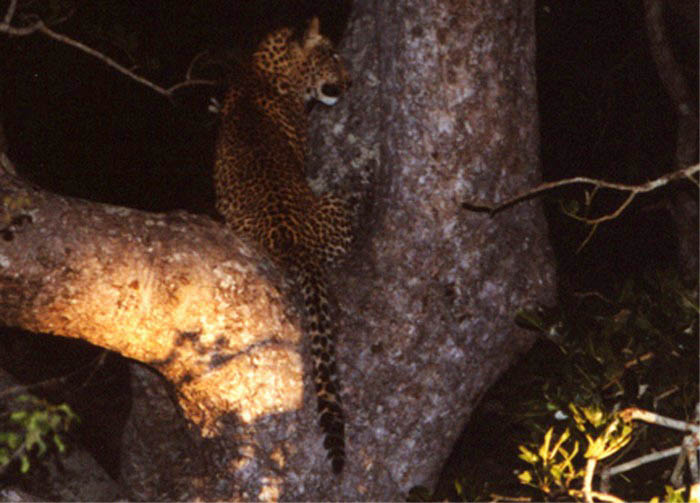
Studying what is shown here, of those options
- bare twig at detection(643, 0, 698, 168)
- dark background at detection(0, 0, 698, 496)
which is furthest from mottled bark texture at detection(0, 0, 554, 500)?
dark background at detection(0, 0, 698, 496)

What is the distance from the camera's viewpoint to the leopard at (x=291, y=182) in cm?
423

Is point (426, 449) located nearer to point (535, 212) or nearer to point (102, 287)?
point (535, 212)

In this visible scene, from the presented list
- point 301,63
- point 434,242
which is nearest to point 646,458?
point 434,242

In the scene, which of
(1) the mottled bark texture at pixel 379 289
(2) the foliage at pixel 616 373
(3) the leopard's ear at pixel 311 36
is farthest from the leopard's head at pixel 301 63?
(2) the foliage at pixel 616 373

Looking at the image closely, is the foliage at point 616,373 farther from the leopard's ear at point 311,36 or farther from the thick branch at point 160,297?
the leopard's ear at point 311,36

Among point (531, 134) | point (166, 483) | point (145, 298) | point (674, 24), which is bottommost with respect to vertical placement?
point (166, 483)

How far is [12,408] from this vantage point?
15.3ft

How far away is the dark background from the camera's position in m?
6.76

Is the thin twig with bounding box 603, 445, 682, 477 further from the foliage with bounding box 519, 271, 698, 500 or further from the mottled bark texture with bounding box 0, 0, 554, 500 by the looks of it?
the mottled bark texture with bounding box 0, 0, 554, 500

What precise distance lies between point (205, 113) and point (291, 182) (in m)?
2.58

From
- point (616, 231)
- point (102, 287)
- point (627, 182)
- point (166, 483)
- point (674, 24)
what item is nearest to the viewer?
point (102, 287)

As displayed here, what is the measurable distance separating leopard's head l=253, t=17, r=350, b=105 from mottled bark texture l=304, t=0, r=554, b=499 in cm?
122

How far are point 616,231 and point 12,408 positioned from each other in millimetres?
4225

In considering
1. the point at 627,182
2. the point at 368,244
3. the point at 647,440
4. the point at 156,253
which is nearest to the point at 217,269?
the point at 156,253
